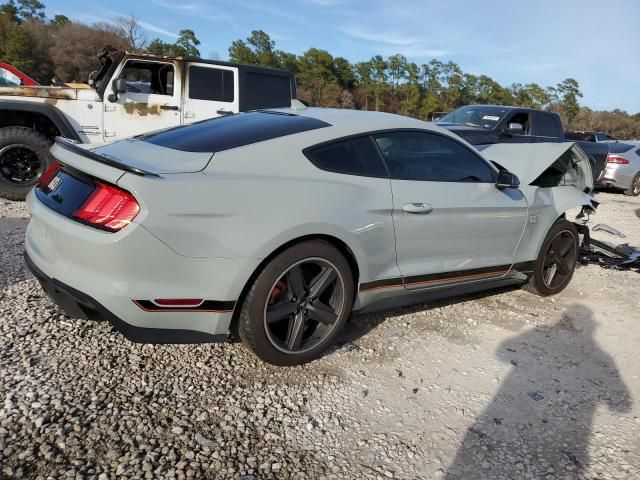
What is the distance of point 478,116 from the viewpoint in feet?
30.5

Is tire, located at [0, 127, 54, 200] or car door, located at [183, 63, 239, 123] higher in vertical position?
car door, located at [183, 63, 239, 123]

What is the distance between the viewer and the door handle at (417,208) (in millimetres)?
3156

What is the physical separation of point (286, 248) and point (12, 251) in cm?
323

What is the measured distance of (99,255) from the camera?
2.31 metres

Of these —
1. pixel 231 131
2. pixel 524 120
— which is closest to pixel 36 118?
pixel 231 131

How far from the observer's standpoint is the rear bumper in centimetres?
240

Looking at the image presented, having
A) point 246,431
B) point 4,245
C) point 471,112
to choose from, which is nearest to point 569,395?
point 246,431

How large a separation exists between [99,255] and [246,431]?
110cm

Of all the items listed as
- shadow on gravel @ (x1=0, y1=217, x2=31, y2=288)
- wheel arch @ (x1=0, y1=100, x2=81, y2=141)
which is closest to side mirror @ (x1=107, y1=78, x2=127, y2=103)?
wheel arch @ (x1=0, y1=100, x2=81, y2=141)

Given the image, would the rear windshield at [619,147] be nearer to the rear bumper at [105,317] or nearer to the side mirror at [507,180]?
the side mirror at [507,180]

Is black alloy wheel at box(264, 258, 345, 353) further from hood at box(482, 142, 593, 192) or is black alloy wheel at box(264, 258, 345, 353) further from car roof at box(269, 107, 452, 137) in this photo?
hood at box(482, 142, 593, 192)

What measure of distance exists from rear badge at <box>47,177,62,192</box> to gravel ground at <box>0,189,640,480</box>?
935mm

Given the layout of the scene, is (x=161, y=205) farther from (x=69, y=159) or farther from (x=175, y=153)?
(x=69, y=159)

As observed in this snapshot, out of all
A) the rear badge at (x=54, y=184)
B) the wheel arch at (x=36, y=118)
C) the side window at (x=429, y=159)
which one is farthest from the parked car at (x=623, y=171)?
the rear badge at (x=54, y=184)
